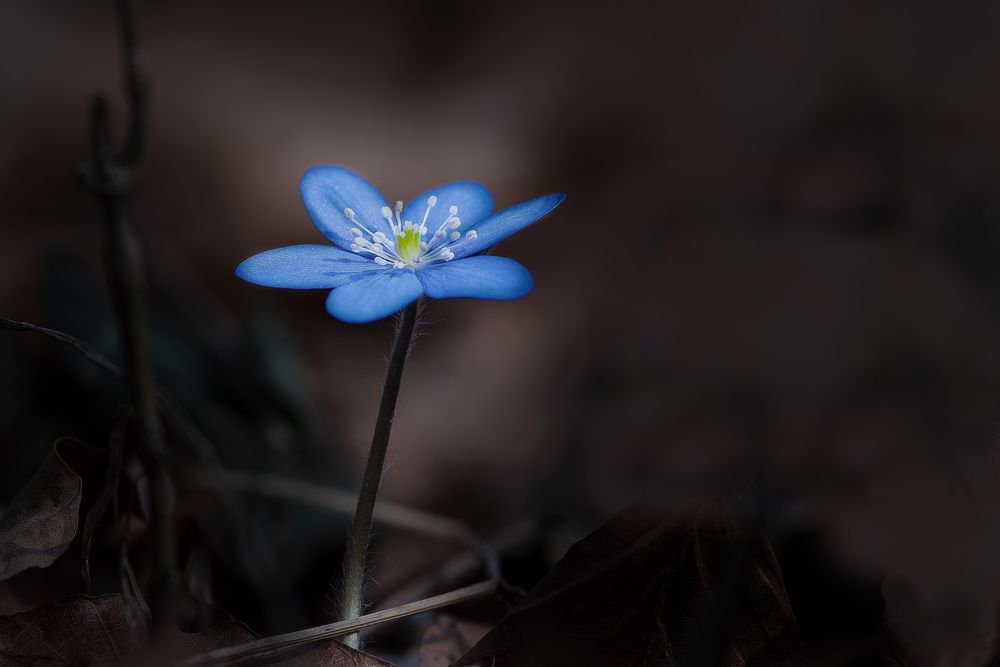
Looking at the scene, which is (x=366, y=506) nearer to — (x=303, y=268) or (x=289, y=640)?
(x=289, y=640)

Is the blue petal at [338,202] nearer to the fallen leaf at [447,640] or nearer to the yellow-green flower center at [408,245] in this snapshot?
the yellow-green flower center at [408,245]

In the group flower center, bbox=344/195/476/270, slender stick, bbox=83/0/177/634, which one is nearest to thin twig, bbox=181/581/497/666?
slender stick, bbox=83/0/177/634

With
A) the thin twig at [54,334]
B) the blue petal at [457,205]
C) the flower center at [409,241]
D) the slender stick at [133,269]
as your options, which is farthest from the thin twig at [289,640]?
the blue petal at [457,205]

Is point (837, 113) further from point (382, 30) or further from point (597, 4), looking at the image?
point (382, 30)

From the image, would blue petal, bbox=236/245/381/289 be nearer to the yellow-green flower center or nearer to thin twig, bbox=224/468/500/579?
the yellow-green flower center

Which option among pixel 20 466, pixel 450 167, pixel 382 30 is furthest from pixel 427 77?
pixel 20 466

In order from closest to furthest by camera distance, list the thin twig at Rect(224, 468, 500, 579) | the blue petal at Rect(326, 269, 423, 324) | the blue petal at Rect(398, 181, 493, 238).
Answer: the blue petal at Rect(326, 269, 423, 324)
the blue petal at Rect(398, 181, 493, 238)
the thin twig at Rect(224, 468, 500, 579)
